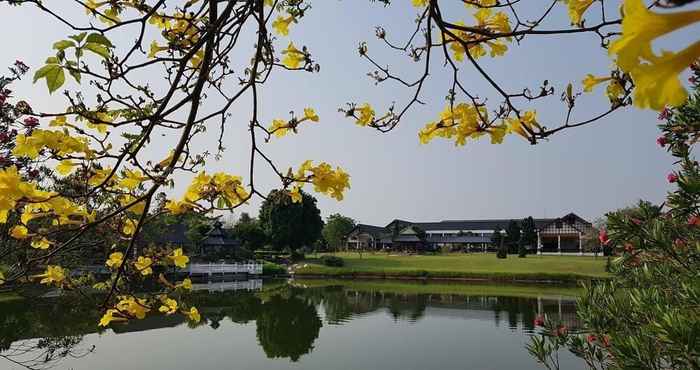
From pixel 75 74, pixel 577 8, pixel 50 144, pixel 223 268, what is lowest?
pixel 223 268

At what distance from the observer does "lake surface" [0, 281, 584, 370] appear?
11.3 metres

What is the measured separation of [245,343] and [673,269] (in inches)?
472

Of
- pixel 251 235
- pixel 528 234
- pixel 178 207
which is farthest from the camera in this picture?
pixel 528 234

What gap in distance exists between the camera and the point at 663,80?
0.42 meters

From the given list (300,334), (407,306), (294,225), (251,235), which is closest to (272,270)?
(294,225)

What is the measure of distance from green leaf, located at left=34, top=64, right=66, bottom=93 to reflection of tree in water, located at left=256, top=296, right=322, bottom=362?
1241 centimetres

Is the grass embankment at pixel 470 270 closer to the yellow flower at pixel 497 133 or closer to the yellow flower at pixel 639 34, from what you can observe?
the yellow flower at pixel 497 133

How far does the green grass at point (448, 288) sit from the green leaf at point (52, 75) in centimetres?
2372

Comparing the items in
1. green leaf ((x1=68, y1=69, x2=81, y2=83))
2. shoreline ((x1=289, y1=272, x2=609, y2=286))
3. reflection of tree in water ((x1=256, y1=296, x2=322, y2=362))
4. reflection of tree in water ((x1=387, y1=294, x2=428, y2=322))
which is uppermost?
green leaf ((x1=68, y1=69, x2=81, y2=83))

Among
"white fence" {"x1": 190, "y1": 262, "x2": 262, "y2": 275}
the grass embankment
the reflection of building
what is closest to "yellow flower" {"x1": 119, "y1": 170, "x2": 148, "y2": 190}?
the grass embankment

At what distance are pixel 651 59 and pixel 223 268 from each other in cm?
3311

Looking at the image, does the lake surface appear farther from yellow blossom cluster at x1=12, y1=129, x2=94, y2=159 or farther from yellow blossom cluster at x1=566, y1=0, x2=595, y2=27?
yellow blossom cluster at x1=566, y1=0, x2=595, y2=27

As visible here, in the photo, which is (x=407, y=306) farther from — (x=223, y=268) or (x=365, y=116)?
(x=365, y=116)

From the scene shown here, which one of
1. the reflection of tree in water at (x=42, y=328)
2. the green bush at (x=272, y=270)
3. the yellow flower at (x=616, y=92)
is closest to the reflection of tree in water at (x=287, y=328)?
the reflection of tree in water at (x=42, y=328)
